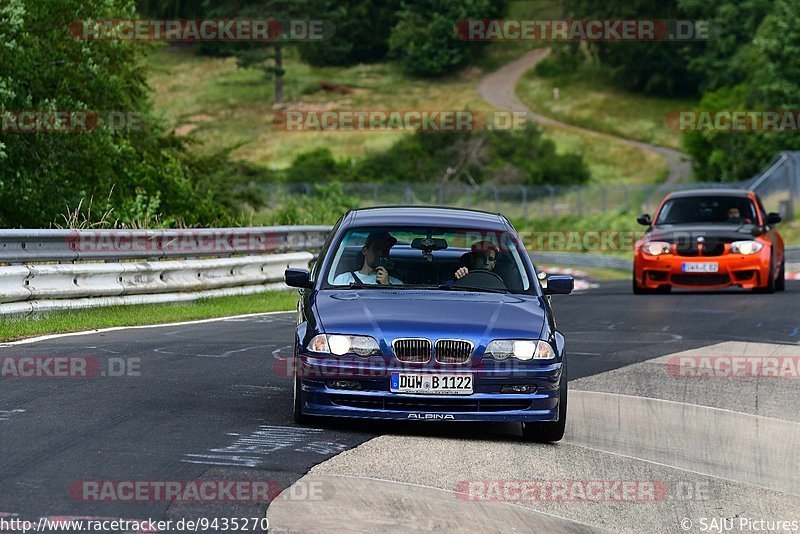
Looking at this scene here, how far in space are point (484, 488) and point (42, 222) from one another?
17724 mm

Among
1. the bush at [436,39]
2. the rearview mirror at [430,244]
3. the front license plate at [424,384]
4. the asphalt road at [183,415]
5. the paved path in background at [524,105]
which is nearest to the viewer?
the asphalt road at [183,415]

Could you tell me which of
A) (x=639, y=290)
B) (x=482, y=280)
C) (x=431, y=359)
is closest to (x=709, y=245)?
(x=639, y=290)

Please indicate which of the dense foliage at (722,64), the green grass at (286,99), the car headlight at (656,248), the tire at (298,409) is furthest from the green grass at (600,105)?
the tire at (298,409)

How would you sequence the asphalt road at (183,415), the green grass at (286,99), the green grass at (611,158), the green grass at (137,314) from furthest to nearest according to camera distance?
1. the green grass at (286,99)
2. the green grass at (611,158)
3. the green grass at (137,314)
4. the asphalt road at (183,415)

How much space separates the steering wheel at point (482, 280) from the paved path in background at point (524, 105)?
7958 cm

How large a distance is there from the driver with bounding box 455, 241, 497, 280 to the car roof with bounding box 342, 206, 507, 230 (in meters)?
0.19

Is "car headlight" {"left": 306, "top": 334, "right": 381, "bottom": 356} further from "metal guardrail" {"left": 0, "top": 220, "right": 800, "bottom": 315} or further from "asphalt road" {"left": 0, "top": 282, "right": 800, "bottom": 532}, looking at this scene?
"metal guardrail" {"left": 0, "top": 220, "right": 800, "bottom": 315}

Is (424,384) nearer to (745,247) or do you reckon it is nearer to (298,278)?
(298,278)

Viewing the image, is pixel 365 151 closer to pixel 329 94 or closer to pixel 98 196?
pixel 329 94

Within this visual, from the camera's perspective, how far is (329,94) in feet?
397

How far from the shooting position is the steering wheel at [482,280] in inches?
398

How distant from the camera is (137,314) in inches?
664

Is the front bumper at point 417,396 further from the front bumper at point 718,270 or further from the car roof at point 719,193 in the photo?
the car roof at point 719,193

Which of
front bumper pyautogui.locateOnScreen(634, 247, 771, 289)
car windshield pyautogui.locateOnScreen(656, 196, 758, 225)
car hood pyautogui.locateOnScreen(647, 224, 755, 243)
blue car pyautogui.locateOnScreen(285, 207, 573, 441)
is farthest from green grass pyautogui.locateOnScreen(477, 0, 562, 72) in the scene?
blue car pyautogui.locateOnScreen(285, 207, 573, 441)
